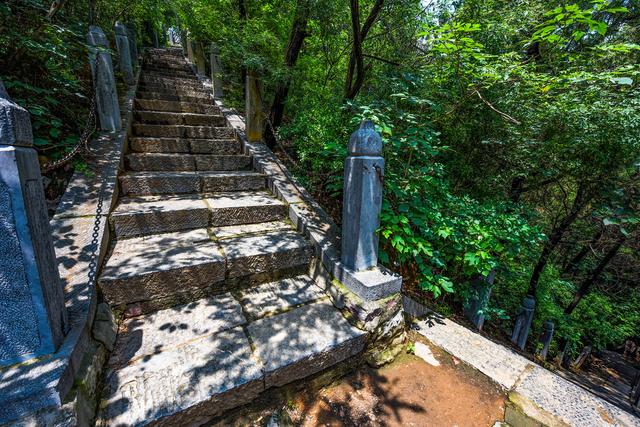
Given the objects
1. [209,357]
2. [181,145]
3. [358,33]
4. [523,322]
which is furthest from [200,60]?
[523,322]

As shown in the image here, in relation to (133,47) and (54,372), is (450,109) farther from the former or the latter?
(133,47)

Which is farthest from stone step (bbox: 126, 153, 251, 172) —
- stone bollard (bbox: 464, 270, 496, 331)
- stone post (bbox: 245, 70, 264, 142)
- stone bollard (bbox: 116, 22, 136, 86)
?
stone bollard (bbox: 464, 270, 496, 331)

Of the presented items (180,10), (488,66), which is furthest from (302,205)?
(180,10)

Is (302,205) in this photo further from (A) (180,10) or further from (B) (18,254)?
(A) (180,10)

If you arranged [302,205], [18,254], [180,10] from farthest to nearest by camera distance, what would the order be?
1. [180,10]
2. [302,205]
3. [18,254]

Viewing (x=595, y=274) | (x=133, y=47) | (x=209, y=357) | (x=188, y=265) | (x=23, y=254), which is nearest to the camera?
(x=23, y=254)

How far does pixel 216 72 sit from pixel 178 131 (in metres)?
2.57

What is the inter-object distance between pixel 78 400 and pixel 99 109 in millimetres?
3841

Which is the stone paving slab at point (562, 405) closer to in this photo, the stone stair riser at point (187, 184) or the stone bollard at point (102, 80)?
the stone stair riser at point (187, 184)

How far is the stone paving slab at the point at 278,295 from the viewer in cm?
223

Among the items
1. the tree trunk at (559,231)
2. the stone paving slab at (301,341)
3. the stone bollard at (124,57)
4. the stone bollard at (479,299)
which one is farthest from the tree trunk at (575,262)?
the stone bollard at (124,57)

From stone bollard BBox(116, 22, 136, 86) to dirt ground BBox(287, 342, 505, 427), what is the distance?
7.17 meters

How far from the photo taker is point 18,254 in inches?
45.5

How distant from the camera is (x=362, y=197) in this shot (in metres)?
2.14
